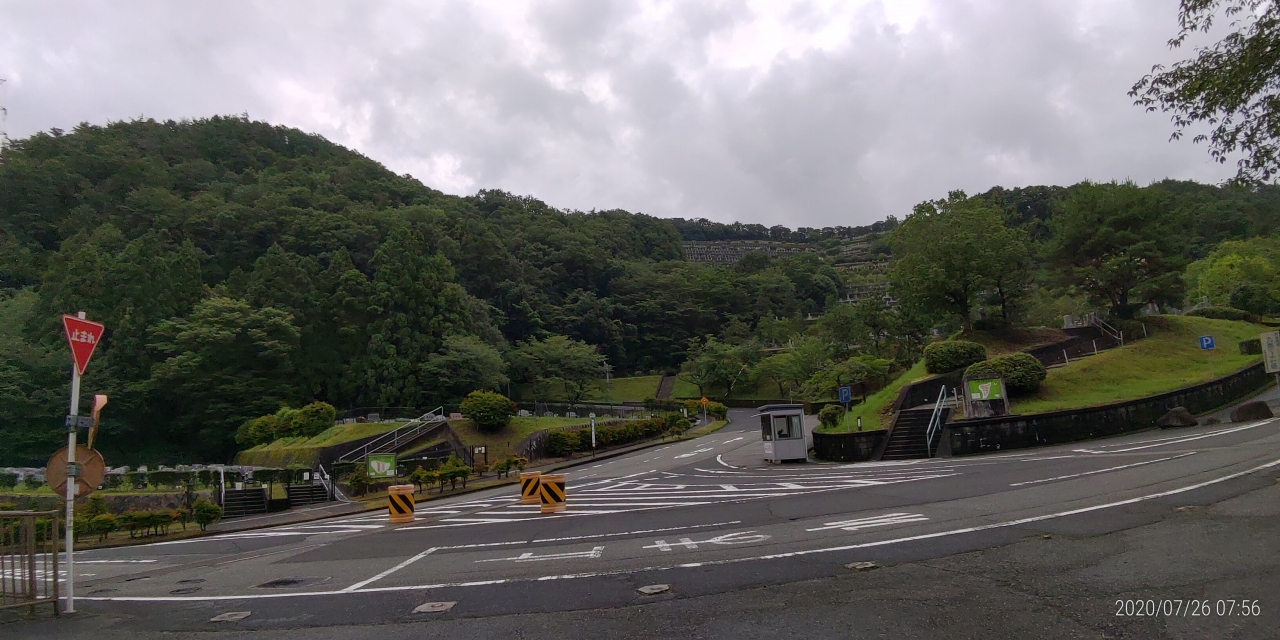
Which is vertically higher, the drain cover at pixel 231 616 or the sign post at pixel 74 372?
the sign post at pixel 74 372

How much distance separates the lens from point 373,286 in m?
56.4

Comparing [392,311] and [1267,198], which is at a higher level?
[1267,198]

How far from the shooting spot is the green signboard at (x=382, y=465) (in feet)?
86.5

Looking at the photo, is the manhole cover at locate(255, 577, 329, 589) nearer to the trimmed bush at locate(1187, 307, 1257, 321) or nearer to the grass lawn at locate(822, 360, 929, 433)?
the grass lawn at locate(822, 360, 929, 433)

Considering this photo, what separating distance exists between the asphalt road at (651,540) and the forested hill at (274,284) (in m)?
35.7

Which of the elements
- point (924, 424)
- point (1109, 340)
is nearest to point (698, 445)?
point (924, 424)

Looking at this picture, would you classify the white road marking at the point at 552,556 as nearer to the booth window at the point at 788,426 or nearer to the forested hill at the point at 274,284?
the booth window at the point at 788,426

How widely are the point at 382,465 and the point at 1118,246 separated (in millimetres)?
35971

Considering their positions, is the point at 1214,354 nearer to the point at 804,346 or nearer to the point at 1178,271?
the point at 1178,271

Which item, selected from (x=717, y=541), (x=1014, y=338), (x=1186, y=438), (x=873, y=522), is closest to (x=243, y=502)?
(x=717, y=541)

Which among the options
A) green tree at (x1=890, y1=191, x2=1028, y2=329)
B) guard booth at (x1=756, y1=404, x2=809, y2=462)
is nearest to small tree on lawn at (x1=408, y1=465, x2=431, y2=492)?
guard booth at (x1=756, y1=404, x2=809, y2=462)

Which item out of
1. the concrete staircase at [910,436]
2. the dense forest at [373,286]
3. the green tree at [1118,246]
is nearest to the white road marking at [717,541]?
the concrete staircase at [910,436]

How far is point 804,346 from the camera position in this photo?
59281 millimetres

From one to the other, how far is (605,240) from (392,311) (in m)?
57.0
